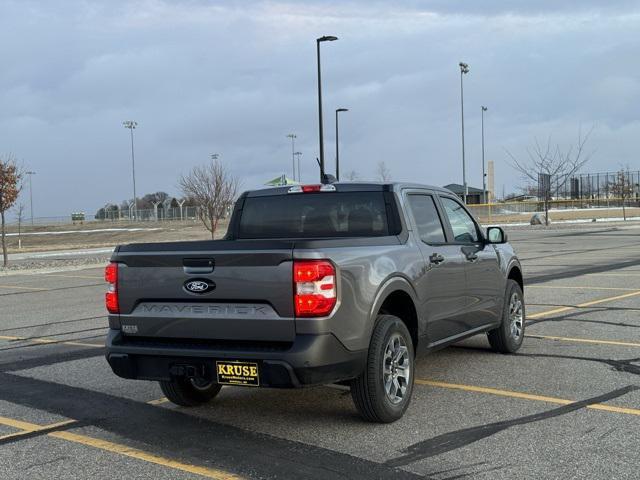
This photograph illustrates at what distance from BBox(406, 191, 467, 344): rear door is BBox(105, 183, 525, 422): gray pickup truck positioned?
0.02 m

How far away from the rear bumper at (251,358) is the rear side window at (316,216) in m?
1.43

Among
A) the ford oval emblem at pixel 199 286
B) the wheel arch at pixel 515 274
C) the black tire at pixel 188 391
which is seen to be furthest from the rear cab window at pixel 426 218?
the black tire at pixel 188 391

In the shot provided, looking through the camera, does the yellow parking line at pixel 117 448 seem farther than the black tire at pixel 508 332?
No

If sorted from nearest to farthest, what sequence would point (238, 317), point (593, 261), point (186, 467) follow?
1. point (186, 467)
2. point (238, 317)
3. point (593, 261)

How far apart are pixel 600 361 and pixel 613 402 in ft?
5.19

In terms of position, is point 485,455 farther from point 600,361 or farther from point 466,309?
point 600,361

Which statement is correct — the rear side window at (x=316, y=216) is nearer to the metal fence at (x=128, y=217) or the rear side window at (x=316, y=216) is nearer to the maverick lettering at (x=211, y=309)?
the maverick lettering at (x=211, y=309)

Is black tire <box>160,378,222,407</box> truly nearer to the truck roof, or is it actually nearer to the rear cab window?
the truck roof

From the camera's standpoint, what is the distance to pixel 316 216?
6.27 metres

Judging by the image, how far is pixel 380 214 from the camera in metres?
6.03

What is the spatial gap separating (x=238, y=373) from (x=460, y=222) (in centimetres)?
314

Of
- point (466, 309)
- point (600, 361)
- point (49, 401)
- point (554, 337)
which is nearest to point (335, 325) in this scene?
point (466, 309)

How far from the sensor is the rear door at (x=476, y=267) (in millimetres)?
6738

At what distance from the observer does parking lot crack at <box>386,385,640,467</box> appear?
4605 mm
